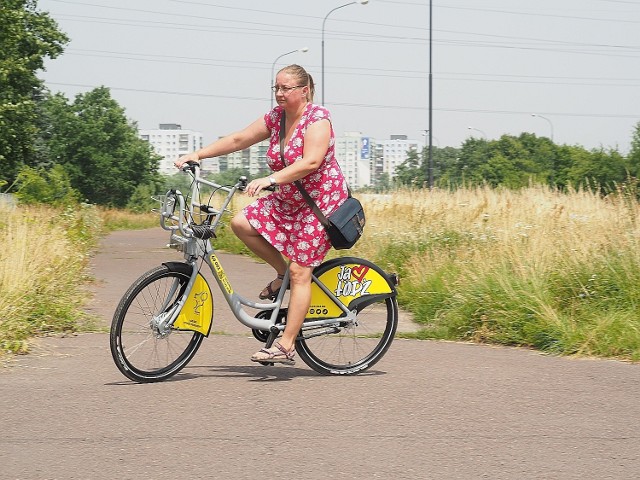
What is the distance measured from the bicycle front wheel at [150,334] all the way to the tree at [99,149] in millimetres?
82767

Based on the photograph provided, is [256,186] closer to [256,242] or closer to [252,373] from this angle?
[256,242]

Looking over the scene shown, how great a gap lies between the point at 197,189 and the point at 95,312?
13.3 ft

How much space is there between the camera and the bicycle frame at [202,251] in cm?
641

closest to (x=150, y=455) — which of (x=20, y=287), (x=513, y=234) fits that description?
(x=20, y=287)

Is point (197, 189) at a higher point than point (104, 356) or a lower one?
higher

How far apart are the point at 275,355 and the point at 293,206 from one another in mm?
939

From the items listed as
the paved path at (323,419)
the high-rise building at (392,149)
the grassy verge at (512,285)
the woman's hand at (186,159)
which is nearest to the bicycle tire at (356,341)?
the paved path at (323,419)

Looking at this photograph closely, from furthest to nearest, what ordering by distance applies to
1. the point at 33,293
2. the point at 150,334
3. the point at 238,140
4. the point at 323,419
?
the point at 33,293
the point at 238,140
the point at 150,334
the point at 323,419

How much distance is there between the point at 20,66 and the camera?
1640 inches

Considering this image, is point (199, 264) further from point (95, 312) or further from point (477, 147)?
point (477, 147)

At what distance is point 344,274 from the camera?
7.04 metres

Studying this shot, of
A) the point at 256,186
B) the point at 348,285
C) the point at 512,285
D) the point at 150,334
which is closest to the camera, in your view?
the point at 256,186

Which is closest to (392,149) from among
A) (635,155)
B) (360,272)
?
(635,155)

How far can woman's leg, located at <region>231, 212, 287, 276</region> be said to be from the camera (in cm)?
664
